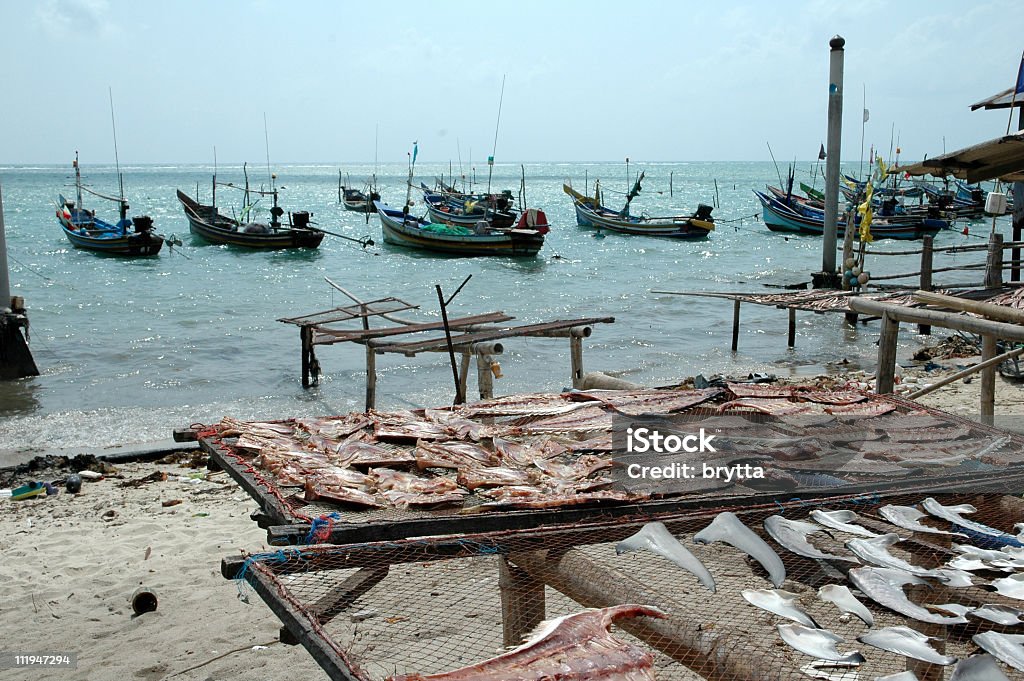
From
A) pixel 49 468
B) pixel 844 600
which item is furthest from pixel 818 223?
pixel 844 600

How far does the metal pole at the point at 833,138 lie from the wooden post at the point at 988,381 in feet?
39.1

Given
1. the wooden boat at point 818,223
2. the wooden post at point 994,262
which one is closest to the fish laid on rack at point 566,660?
the wooden post at point 994,262

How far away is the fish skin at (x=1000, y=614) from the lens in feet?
8.84

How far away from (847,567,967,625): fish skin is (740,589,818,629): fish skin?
0.24m

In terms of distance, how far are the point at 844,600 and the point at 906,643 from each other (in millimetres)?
280

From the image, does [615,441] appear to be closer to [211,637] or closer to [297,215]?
[211,637]

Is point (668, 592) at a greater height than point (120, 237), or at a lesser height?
lesser

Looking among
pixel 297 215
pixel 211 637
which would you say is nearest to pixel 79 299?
pixel 297 215

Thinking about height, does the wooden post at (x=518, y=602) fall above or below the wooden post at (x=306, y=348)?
above

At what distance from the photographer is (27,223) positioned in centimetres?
5550

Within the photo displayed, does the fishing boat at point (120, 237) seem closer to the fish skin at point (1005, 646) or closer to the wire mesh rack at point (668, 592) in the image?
the wire mesh rack at point (668, 592)

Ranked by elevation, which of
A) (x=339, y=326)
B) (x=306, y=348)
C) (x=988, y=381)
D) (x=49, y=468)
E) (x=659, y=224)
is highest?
(x=659, y=224)

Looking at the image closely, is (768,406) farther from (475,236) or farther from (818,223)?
(818,223)

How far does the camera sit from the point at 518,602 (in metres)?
3.67
